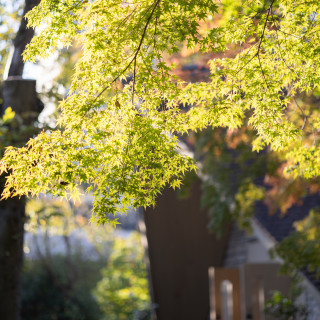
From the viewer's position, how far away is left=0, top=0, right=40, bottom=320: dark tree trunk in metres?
7.02

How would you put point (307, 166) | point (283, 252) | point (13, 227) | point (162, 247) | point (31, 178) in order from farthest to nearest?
point (162, 247) < point (283, 252) < point (13, 227) < point (307, 166) < point (31, 178)

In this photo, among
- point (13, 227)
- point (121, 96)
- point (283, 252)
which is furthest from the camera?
point (283, 252)

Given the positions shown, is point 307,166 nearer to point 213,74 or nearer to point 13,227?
point 213,74

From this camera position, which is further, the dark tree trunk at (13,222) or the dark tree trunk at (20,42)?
the dark tree trunk at (13,222)

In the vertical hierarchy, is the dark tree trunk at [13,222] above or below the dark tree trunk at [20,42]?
below

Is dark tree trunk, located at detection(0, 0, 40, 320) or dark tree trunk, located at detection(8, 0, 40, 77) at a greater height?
dark tree trunk, located at detection(8, 0, 40, 77)

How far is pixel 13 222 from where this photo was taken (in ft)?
23.2

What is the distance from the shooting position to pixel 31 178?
4.32m

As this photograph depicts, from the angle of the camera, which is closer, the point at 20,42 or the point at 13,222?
the point at 20,42

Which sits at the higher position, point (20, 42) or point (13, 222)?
point (20, 42)

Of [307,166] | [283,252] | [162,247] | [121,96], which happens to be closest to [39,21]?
[121,96]

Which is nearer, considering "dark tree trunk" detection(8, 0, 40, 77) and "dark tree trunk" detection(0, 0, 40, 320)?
"dark tree trunk" detection(8, 0, 40, 77)

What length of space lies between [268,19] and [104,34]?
1.40 metres

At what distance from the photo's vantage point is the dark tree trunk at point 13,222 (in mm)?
7023
